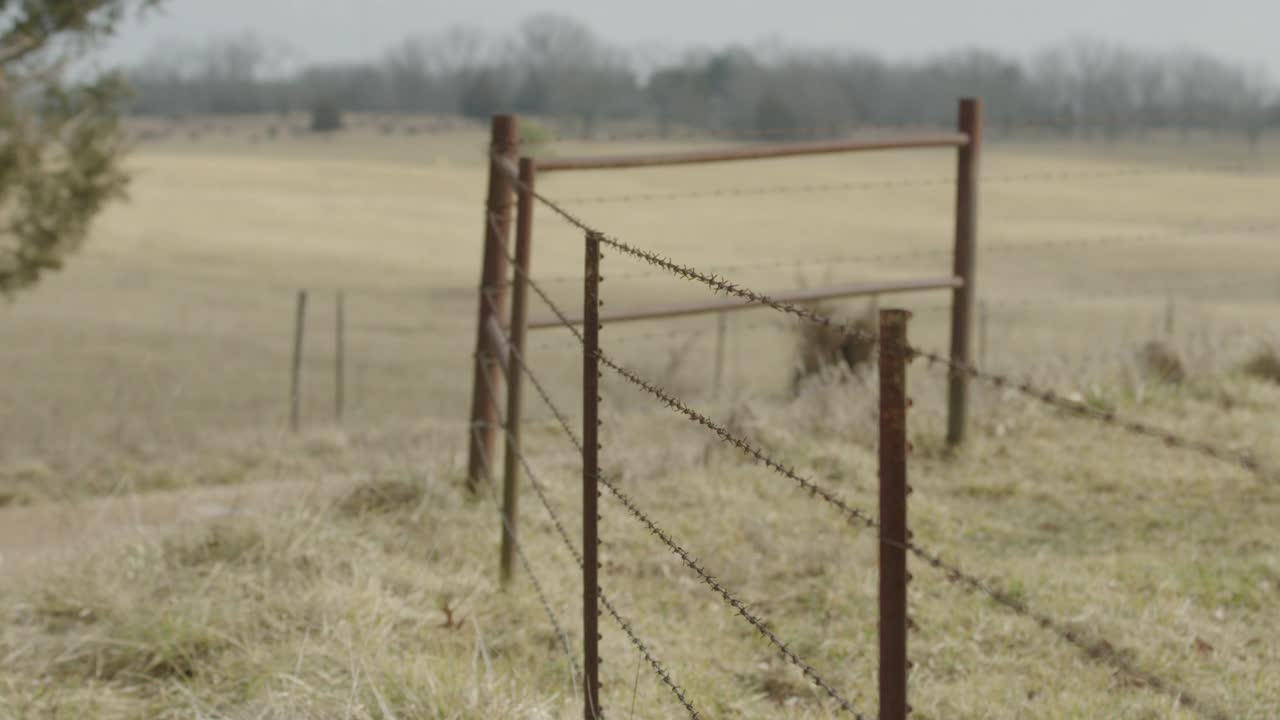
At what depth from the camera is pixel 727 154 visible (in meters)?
6.69

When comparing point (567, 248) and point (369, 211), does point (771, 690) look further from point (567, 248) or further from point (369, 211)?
point (369, 211)

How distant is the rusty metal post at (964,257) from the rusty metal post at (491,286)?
7.69 feet

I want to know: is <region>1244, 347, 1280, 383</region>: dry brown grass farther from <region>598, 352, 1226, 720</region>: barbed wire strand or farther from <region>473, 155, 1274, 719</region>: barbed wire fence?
<region>598, 352, 1226, 720</region>: barbed wire strand

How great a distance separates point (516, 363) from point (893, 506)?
317 centimetres

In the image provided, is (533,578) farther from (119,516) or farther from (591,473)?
(119,516)

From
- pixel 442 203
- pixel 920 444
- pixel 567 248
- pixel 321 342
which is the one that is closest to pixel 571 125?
pixel 442 203

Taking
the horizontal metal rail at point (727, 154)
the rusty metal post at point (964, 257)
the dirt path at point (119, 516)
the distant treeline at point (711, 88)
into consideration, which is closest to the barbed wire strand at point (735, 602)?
the horizontal metal rail at point (727, 154)

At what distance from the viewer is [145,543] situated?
5621 mm

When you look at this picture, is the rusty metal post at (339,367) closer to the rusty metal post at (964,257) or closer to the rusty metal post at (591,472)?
the rusty metal post at (964,257)

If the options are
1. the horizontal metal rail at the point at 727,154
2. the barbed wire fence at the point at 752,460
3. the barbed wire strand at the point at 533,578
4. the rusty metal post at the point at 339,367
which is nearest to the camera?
the barbed wire fence at the point at 752,460

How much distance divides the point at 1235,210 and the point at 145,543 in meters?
50.3

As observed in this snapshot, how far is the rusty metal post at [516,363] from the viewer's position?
5520 mm

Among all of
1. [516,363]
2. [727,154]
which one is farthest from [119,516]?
[727,154]

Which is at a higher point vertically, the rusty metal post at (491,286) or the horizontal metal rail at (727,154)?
the horizontal metal rail at (727,154)
